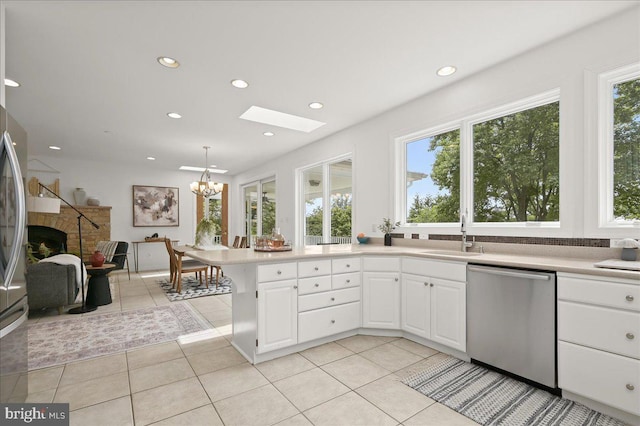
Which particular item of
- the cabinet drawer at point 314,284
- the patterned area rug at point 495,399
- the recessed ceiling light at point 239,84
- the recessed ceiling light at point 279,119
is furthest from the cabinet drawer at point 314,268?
the recessed ceiling light at point 279,119

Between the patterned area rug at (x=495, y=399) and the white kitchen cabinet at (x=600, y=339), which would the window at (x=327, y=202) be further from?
the white kitchen cabinet at (x=600, y=339)

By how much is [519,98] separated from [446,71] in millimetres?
683

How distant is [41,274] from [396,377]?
4.22 meters

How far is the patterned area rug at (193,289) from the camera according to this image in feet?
15.9

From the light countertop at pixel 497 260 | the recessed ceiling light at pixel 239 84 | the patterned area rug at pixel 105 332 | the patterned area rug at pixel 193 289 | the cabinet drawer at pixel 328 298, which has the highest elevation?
the recessed ceiling light at pixel 239 84

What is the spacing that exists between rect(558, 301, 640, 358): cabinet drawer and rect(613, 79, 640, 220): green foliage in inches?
34.6

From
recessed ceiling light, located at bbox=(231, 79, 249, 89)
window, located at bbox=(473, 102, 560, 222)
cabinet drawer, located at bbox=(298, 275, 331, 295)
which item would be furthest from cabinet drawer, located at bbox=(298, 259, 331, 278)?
recessed ceiling light, located at bbox=(231, 79, 249, 89)

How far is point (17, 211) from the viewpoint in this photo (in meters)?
1.65

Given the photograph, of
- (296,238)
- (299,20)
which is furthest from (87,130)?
(299,20)

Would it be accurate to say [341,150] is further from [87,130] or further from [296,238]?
[87,130]

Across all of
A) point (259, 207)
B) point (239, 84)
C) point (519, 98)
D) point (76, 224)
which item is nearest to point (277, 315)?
point (239, 84)

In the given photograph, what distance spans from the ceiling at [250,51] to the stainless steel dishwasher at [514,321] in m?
1.83

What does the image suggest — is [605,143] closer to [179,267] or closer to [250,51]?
[250,51]

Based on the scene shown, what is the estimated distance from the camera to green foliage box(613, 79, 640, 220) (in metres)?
2.19
